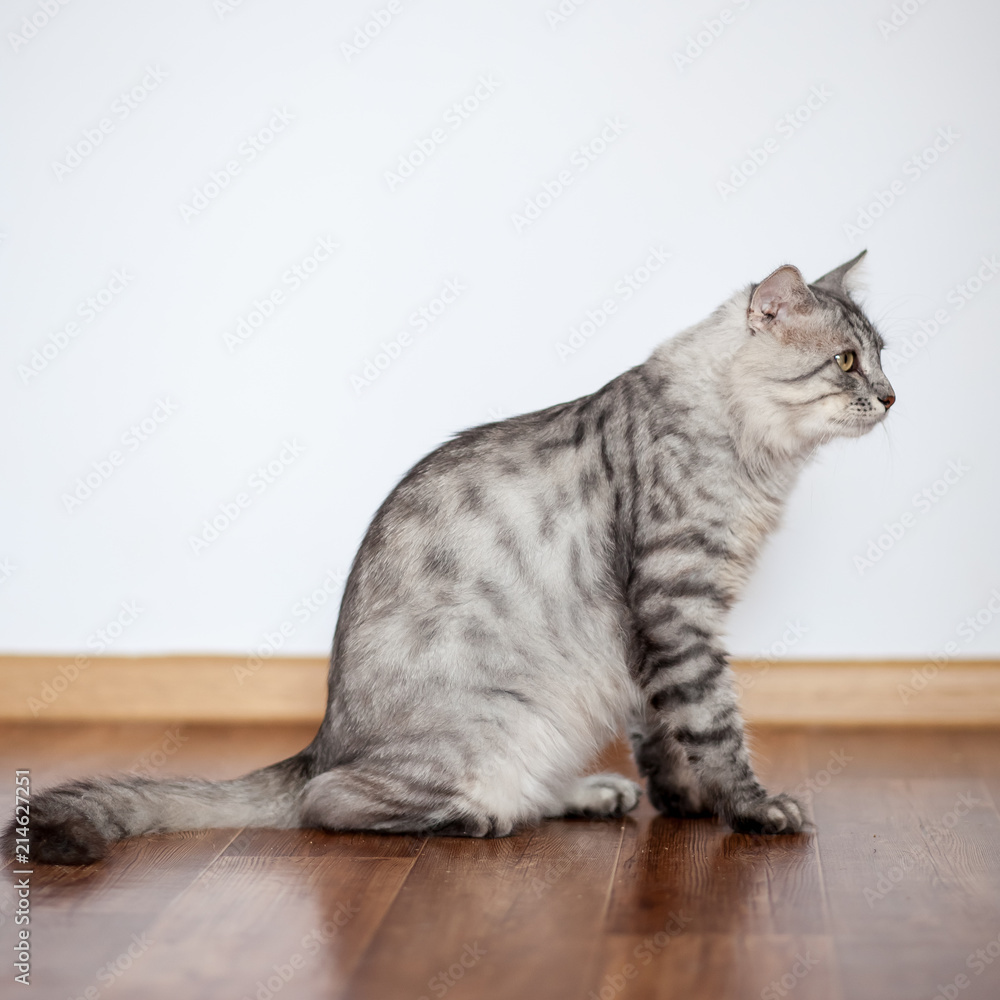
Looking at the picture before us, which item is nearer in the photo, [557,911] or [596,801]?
[557,911]

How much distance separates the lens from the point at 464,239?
344cm

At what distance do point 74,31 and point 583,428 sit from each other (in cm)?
225

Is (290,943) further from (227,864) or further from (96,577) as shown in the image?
(96,577)

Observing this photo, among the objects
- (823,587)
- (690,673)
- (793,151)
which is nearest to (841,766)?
(823,587)

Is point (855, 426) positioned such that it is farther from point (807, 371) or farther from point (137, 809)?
point (137, 809)

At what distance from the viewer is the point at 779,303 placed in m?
2.56
